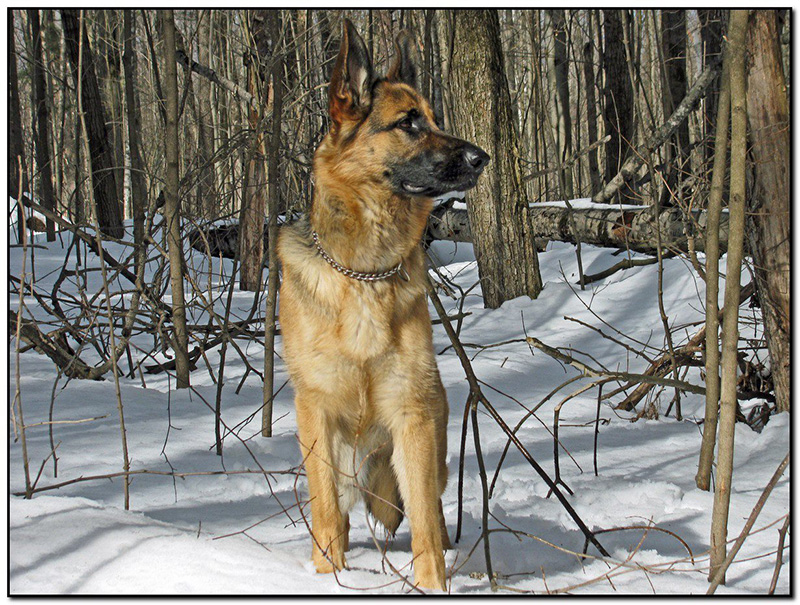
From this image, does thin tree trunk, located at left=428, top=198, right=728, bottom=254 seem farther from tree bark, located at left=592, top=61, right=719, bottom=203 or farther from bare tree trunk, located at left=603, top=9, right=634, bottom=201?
bare tree trunk, located at left=603, top=9, right=634, bottom=201

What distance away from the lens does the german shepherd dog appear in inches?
105

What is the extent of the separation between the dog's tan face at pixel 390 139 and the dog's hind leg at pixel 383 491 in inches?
42.3

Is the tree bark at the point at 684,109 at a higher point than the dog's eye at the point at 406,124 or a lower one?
higher

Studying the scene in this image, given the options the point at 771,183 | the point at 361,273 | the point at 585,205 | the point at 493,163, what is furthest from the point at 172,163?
the point at 585,205

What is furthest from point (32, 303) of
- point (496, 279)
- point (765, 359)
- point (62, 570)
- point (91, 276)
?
point (765, 359)

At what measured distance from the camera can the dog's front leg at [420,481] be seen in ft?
8.77

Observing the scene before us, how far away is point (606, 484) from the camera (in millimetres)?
3781

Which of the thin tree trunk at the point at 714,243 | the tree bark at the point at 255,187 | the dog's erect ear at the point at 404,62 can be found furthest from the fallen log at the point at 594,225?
the dog's erect ear at the point at 404,62

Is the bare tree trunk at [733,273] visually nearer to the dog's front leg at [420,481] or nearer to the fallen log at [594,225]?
the dog's front leg at [420,481]

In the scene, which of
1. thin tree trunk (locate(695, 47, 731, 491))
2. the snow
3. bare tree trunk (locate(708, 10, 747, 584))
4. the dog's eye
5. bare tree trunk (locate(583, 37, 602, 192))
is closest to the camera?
bare tree trunk (locate(708, 10, 747, 584))

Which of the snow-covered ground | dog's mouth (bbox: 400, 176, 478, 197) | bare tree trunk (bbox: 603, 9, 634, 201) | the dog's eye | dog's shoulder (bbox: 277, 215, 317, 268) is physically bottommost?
the snow-covered ground

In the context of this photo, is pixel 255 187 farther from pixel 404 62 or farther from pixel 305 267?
pixel 305 267

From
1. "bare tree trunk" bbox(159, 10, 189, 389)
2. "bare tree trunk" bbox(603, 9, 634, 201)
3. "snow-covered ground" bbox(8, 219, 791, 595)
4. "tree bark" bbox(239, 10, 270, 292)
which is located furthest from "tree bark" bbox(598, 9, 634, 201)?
"bare tree trunk" bbox(159, 10, 189, 389)

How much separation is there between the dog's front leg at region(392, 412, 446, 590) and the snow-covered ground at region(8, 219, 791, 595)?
0.37 ft
